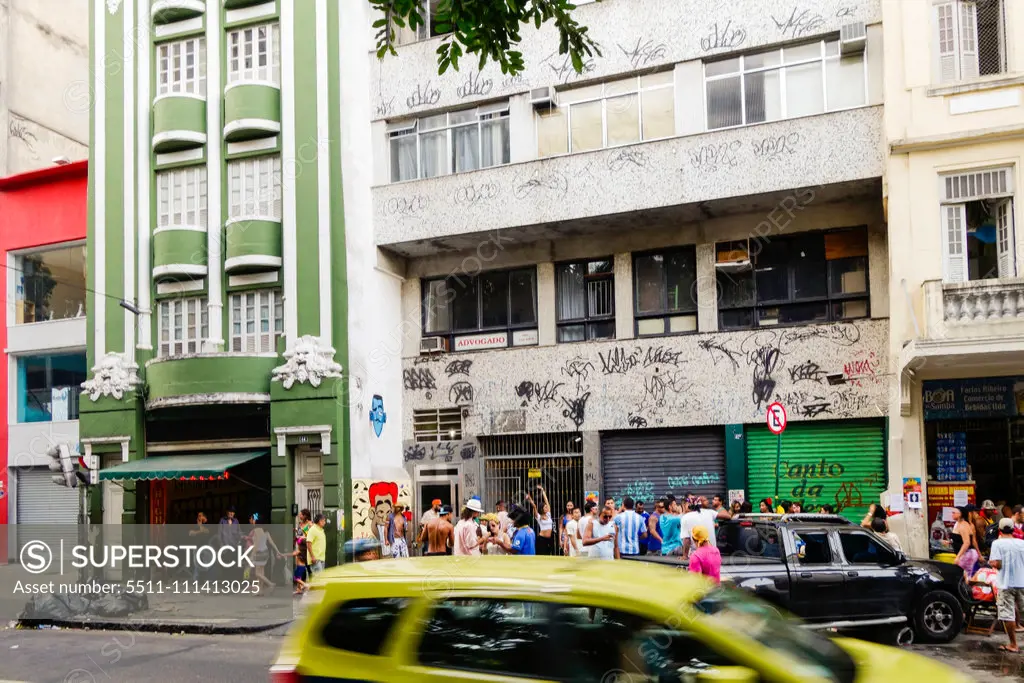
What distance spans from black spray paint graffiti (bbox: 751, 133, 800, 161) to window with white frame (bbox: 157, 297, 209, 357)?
41.9 feet

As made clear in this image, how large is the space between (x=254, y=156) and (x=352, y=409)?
20.8 ft

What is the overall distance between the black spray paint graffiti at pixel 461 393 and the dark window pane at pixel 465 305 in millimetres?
1320

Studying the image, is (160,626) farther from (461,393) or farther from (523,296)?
(523,296)

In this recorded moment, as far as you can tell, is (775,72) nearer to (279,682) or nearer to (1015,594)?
(1015,594)

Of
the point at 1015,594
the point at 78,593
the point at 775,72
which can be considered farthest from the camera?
the point at 775,72

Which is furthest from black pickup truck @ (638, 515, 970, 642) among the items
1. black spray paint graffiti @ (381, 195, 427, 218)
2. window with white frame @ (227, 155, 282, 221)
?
window with white frame @ (227, 155, 282, 221)

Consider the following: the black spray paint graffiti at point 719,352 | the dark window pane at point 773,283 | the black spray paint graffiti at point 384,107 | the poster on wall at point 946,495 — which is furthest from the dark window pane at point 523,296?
the poster on wall at point 946,495

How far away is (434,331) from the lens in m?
22.7

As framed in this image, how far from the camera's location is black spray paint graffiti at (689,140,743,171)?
18703 millimetres

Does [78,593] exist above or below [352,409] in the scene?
below

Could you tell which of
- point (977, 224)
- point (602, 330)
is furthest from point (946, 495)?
point (602, 330)

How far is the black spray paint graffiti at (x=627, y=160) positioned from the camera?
1945 cm

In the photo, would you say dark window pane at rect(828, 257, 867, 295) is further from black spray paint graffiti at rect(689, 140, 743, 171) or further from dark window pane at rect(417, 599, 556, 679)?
dark window pane at rect(417, 599, 556, 679)

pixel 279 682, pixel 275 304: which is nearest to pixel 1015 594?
pixel 279 682
